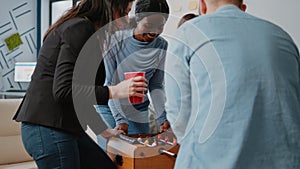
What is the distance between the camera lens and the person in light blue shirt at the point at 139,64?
2.27 meters

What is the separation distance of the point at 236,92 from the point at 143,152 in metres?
0.91

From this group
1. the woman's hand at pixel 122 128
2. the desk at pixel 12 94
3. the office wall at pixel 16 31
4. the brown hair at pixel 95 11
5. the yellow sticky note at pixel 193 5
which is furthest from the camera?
the office wall at pixel 16 31

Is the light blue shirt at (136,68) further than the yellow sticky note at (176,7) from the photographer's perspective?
No

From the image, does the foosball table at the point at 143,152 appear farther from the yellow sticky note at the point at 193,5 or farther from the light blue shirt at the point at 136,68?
the yellow sticky note at the point at 193,5

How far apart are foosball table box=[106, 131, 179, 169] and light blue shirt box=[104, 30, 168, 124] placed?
11.4 inches

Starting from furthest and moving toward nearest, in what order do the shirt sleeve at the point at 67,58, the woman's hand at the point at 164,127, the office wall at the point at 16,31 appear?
the office wall at the point at 16,31 < the woman's hand at the point at 164,127 < the shirt sleeve at the point at 67,58

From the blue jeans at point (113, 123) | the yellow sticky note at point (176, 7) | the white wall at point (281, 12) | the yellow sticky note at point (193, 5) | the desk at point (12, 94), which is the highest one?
the white wall at point (281, 12)

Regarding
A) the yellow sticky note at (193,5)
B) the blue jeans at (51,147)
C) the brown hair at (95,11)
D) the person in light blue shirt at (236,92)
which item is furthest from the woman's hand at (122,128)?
the yellow sticky note at (193,5)

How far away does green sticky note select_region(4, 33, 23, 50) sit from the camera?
5472 millimetres

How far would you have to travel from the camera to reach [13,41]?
5.51 metres

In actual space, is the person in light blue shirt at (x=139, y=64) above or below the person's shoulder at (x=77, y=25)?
below

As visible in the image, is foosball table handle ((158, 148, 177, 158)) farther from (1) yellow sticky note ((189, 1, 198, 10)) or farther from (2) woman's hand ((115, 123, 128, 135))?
(1) yellow sticky note ((189, 1, 198, 10))

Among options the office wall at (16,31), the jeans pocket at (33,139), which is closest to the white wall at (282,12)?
the jeans pocket at (33,139)

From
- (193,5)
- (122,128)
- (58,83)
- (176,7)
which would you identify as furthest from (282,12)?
(58,83)
